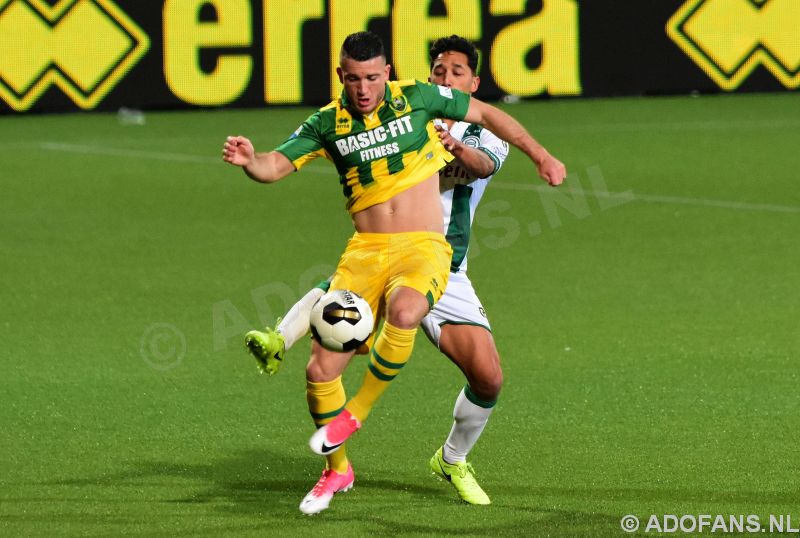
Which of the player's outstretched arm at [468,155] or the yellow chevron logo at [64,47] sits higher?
the player's outstretched arm at [468,155]

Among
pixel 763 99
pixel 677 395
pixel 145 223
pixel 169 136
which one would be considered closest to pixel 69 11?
pixel 169 136

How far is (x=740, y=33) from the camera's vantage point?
72.7 feet

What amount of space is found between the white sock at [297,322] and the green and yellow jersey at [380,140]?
542 millimetres

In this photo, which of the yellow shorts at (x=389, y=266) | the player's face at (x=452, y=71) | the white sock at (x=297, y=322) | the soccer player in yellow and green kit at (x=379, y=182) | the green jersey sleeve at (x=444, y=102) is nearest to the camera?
the soccer player in yellow and green kit at (x=379, y=182)

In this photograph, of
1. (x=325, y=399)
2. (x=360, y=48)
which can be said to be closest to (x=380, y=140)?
(x=360, y=48)

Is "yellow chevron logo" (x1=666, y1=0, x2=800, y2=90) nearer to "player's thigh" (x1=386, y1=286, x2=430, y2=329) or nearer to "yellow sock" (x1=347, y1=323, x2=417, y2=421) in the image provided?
"player's thigh" (x1=386, y1=286, x2=430, y2=329)

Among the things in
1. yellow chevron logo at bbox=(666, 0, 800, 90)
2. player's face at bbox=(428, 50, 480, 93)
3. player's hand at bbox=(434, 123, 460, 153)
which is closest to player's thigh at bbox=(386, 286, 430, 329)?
player's hand at bbox=(434, 123, 460, 153)

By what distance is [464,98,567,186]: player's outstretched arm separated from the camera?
6.65 m

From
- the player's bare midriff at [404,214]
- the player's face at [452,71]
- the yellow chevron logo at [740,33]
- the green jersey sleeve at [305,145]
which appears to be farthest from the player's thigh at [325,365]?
the yellow chevron logo at [740,33]

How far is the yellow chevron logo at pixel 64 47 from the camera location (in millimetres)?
21234

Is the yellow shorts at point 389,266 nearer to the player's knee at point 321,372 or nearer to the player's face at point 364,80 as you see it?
the player's knee at point 321,372

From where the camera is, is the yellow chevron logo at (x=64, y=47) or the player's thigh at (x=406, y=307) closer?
the player's thigh at (x=406, y=307)

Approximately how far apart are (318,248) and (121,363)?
416 cm

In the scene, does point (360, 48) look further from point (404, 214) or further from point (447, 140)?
point (404, 214)
